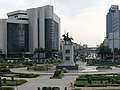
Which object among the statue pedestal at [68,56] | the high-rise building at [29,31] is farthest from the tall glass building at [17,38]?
the statue pedestal at [68,56]

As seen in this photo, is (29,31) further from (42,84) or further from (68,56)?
(42,84)

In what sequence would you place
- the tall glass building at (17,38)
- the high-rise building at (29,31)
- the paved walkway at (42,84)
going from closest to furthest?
the paved walkway at (42,84) → the tall glass building at (17,38) → the high-rise building at (29,31)

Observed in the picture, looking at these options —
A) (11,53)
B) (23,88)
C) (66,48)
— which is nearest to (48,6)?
(11,53)

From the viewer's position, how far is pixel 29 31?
611 ft

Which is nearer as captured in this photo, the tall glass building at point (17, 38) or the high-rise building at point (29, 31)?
the tall glass building at point (17, 38)

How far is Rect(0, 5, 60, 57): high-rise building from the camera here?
181 metres

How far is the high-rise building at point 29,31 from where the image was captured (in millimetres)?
180625

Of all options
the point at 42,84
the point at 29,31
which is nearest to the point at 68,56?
the point at 42,84

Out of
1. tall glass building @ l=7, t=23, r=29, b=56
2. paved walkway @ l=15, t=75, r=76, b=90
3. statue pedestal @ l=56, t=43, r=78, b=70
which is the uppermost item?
tall glass building @ l=7, t=23, r=29, b=56

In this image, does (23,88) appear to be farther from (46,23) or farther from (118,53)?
(46,23)

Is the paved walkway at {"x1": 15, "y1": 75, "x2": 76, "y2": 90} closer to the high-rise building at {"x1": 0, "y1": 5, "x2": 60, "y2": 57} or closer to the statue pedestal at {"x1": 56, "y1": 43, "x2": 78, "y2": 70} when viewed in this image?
the statue pedestal at {"x1": 56, "y1": 43, "x2": 78, "y2": 70}

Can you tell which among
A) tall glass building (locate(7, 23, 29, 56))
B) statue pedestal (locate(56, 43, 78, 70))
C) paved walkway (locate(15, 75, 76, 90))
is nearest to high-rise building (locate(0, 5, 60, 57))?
tall glass building (locate(7, 23, 29, 56))

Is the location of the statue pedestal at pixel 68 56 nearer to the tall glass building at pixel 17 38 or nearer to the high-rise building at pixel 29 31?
the high-rise building at pixel 29 31

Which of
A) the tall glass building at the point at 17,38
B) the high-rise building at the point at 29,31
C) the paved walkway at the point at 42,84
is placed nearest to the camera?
the paved walkway at the point at 42,84
